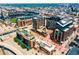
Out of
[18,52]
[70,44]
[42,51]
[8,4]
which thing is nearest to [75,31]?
[70,44]

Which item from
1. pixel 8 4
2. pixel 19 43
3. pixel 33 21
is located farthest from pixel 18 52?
pixel 8 4

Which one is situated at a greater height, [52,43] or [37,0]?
[37,0]

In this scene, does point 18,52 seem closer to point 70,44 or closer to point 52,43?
point 52,43

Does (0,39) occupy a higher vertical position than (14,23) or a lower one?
lower
